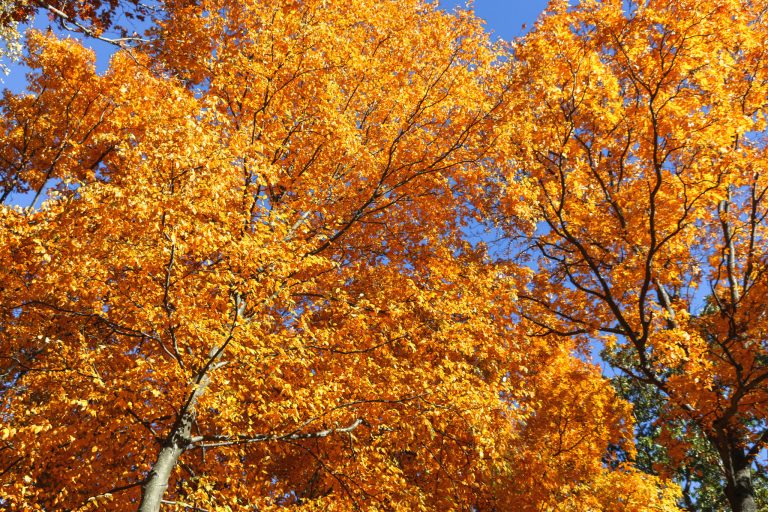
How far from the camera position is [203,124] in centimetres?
867

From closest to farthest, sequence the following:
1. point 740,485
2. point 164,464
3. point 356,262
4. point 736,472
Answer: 1. point 164,464
2. point 740,485
3. point 736,472
4. point 356,262

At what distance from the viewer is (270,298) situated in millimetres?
7605

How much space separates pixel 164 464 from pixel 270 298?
9.18 feet

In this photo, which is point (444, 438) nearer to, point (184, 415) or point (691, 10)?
point (184, 415)

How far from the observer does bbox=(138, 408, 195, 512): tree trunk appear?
6367 millimetres

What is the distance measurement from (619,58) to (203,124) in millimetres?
9010

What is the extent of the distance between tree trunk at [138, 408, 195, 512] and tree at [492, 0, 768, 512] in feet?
27.7

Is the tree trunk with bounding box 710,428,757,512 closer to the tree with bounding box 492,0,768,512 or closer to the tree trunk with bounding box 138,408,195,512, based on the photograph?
the tree with bounding box 492,0,768,512

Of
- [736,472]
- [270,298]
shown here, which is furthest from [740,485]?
[270,298]

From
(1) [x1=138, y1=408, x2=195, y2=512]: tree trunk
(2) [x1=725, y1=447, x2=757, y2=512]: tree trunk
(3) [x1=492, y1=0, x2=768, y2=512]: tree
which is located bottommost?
(1) [x1=138, y1=408, x2=195, y2=512]: tree trunk

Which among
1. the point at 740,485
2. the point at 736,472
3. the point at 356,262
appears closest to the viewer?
the point at 740,485

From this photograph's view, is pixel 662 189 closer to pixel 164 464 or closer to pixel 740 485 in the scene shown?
pixel 740 485

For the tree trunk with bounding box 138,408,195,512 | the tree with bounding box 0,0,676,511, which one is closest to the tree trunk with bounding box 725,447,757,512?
the tree with bounding box 0,0,676,511

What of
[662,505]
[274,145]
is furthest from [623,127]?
[662,505]
